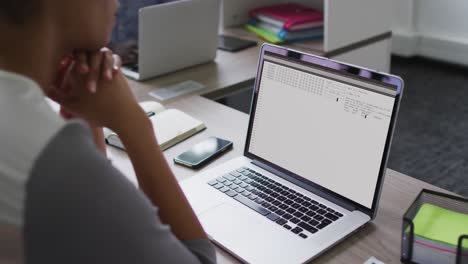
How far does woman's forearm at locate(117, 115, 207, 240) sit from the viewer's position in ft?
2.59

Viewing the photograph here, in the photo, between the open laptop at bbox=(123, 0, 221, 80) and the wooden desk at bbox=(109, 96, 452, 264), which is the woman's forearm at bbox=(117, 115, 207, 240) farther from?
the open laptop at bbox=(123, 0, 221, 80)

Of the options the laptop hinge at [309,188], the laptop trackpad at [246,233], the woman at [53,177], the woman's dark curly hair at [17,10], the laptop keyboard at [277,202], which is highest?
the woman's dark curly hair at [17,10]

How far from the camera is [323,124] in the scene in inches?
41.3

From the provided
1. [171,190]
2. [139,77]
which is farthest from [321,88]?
[139,77]

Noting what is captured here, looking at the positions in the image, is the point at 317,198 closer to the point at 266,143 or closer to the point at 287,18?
the point at 266,143

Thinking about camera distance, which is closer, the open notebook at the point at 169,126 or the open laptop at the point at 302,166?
the open laptop at the point at 302,166

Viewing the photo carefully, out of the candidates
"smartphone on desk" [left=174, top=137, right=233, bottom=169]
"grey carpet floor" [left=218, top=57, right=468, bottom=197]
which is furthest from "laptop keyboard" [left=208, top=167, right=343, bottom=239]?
"grey carpet floor" [left=218, top=57, right=468, bottom=197]

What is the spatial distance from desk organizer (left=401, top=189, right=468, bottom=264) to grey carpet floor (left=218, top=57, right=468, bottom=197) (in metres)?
1.15

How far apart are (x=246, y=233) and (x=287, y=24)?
138cm

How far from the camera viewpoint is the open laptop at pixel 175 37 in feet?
5.60

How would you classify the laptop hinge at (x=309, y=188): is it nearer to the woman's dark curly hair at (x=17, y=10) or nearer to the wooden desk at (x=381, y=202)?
the wooden desk at (x=381, y=202)

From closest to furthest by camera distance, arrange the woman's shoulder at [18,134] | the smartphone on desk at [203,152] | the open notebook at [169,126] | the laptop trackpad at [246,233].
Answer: the woman's shoulder at [18,134] < the laptop trackpad at [246,233] < the smartphone on desk at [203,152] < the open notebook at [169,126]

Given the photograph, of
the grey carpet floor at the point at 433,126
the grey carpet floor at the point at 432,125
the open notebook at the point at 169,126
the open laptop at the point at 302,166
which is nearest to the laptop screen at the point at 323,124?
the open laptop at the point at 302,166

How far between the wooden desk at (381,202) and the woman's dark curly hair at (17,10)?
0.53 m
